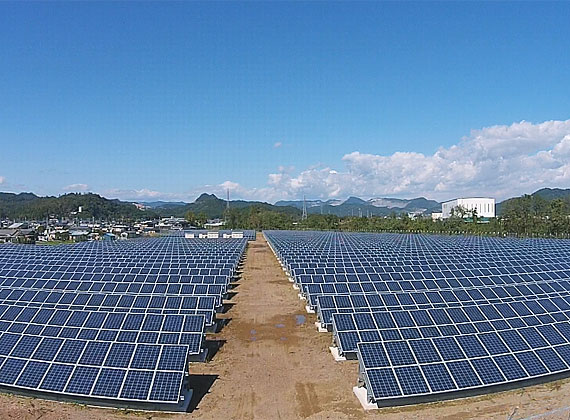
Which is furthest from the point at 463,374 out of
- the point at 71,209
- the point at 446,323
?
the point at 71,209

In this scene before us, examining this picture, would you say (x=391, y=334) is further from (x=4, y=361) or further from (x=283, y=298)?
(x=4, y=361)

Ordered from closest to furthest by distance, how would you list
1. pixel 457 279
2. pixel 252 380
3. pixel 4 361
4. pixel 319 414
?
pixel 319 414
pixel 4 361
pixel 252 380
pixel 457 279

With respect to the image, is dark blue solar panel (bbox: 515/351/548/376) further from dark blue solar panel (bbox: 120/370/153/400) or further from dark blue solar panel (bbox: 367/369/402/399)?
dark blue solar panel (bbox: 120/370/153/400)

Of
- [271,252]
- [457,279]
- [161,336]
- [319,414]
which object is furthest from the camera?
[271,252]

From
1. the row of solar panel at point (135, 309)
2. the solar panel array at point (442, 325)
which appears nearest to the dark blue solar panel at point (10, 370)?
the row of solar panel at point (135, 309)

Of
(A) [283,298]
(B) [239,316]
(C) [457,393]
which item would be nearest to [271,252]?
(A) [283,298]

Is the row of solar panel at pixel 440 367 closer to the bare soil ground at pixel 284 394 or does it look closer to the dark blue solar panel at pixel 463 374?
the dark blue solar panel at pixel 463 374

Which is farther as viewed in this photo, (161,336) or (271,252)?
(271,252)
